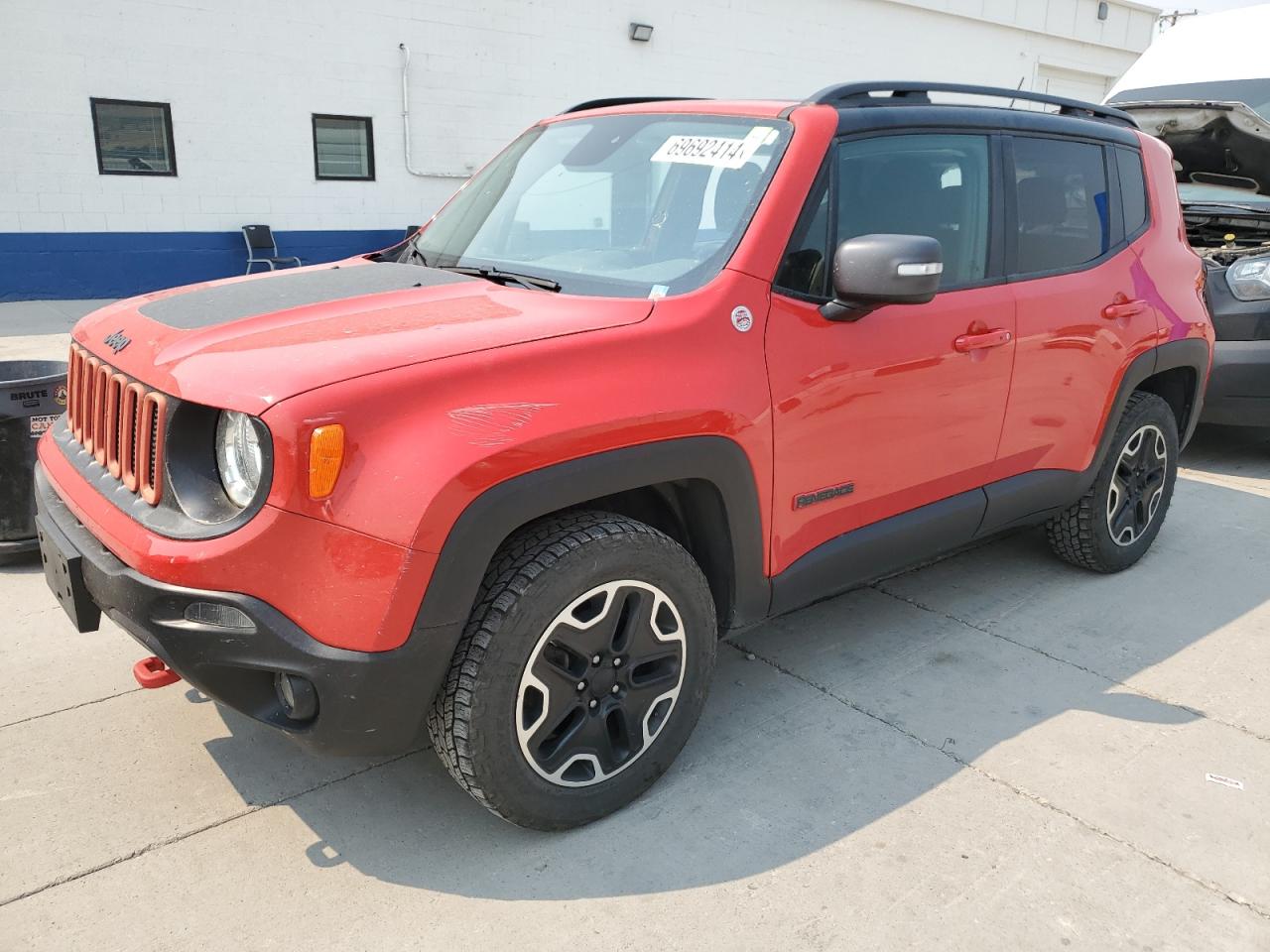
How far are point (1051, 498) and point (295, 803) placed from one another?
2.86 meters

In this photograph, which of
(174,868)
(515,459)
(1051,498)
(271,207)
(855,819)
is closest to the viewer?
(515,459)

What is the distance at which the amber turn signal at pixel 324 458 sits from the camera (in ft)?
6.77

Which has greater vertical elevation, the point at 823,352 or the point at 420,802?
the point at 823,352

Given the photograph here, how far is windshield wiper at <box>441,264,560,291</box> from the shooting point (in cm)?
288

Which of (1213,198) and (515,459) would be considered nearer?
(515,459)

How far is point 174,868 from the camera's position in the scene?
2.48 metres

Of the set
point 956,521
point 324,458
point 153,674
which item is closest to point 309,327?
point 324,458

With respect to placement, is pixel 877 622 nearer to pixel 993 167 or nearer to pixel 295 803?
pixel 993 167

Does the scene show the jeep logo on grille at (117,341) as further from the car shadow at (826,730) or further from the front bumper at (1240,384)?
the front bumper at (1240,384)

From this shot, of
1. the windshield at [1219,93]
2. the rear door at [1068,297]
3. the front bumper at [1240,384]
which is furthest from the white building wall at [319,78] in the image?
the rear door at [1068,297]

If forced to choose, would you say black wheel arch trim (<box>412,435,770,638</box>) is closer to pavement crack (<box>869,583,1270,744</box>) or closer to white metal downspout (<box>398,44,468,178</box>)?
pavement crack (<box>869,583,1270,744</box>)

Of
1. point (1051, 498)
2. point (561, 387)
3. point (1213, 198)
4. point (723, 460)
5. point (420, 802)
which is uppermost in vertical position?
point (1213, 198)

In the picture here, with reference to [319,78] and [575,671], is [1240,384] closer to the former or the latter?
[575,671]

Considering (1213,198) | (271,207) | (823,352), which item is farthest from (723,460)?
(271,207)
